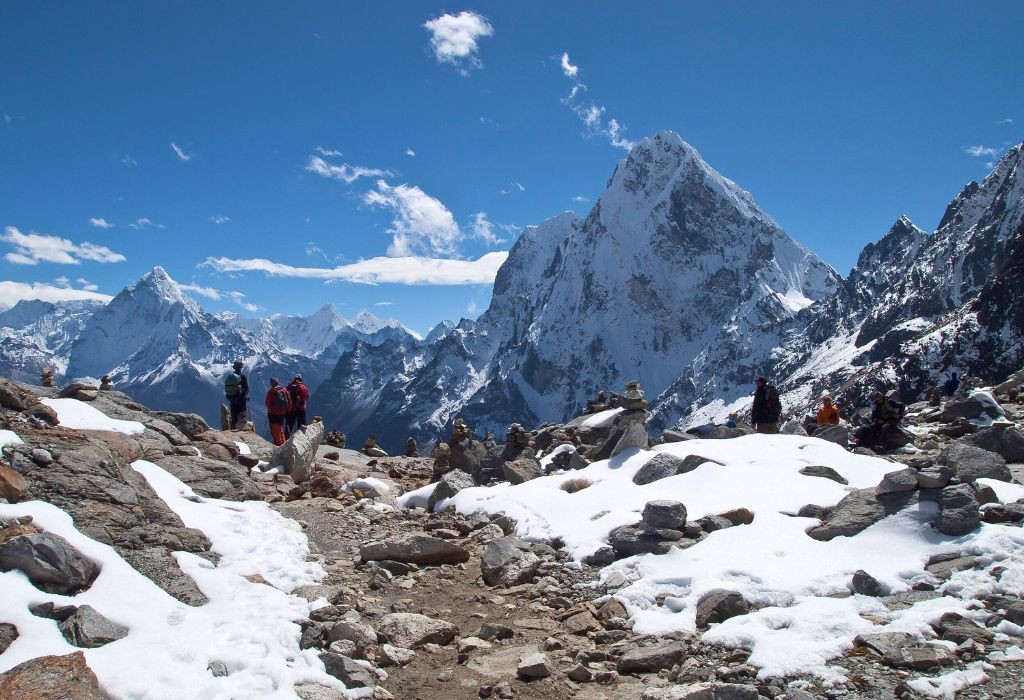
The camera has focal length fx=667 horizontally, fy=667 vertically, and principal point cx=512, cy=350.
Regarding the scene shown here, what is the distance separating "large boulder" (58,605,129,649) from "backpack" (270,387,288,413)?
1616 cm

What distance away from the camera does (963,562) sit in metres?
8.46

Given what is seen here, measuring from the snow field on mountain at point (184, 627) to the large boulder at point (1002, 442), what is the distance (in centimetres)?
1316

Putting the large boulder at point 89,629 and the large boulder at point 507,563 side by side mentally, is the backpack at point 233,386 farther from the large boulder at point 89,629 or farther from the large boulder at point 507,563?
the large boulder at point 89,629

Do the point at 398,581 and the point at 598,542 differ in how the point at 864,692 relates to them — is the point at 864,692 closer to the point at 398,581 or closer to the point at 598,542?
the point at 598,542

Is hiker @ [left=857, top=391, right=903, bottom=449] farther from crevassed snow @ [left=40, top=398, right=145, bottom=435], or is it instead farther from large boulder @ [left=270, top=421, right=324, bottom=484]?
crevassed snow @ [left=40, top=398, right=145, bottom=435]

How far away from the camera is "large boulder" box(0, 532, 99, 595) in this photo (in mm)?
7133

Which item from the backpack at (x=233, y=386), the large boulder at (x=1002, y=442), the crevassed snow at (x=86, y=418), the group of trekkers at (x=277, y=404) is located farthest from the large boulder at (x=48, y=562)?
the backpack at (x=233, y=386)

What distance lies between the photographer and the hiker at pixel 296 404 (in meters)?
23.6

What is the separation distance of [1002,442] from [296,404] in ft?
67.5

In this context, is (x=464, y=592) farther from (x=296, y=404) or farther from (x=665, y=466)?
(x=296, y=404)

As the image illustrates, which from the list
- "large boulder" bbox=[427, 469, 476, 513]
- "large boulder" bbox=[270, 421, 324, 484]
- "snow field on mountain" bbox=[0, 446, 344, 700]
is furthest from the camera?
"large boulder" bbox=[270, 421, 324, 484]

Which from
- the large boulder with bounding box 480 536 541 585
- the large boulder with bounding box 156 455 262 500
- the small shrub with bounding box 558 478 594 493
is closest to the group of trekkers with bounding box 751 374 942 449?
the small shrub with bounding box 558 478 594 493

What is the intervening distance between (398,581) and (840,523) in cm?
674

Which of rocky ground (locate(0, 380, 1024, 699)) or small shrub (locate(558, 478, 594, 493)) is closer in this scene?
rocky ground (locate(0, 380, 1024, 699))
